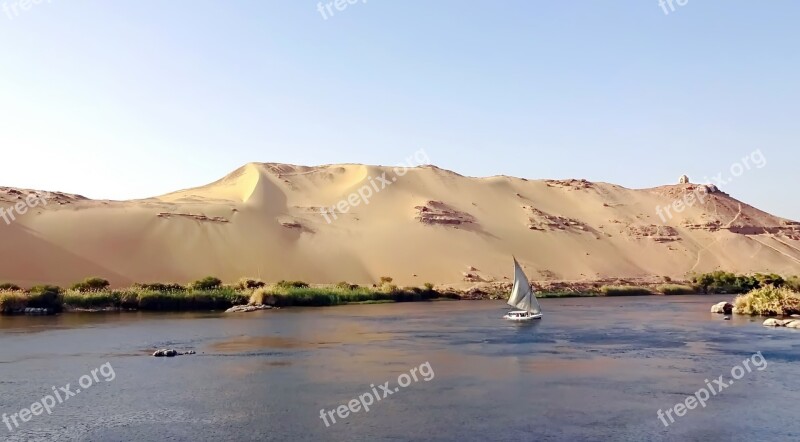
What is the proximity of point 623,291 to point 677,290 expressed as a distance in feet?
16.8

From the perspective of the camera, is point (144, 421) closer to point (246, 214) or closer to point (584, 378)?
point (584, 378)

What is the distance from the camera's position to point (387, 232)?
256ft

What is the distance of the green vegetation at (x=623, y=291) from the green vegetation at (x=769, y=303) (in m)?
24.2

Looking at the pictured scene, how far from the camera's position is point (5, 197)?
6588 centimetres

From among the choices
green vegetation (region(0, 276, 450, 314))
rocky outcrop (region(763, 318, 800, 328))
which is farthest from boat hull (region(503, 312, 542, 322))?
green vegetation (region(0, 276, 450, 314))

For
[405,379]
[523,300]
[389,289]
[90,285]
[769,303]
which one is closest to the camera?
[405,379]

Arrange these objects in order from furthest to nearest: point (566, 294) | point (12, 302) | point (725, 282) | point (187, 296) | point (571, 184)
→ point (571, 184) < point (725, 282) < point (566, 294) < point (187, 296) < point (12, 302)

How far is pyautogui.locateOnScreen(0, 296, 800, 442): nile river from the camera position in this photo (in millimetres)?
14453

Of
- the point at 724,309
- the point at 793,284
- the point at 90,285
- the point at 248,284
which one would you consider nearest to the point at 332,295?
the point at 248,284

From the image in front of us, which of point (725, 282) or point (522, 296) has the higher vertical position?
point (522, 296)

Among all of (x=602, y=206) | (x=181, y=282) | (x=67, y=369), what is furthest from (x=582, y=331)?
(x=602, y=206)

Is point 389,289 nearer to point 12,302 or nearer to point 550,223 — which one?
point 12,302

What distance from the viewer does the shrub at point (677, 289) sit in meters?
65.8

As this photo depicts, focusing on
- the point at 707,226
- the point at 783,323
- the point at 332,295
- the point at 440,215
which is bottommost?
the point at 783,323
